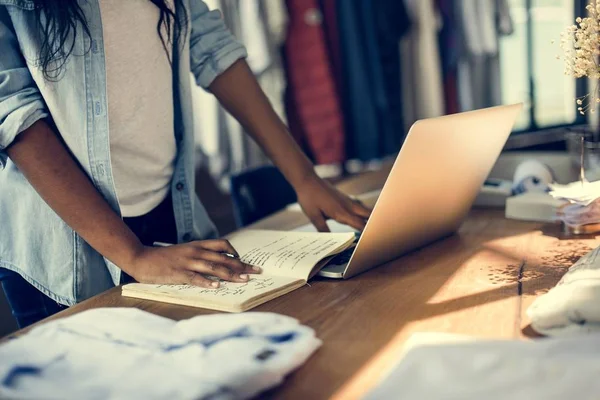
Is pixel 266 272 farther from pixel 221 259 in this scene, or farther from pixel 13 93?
pixel 13 93

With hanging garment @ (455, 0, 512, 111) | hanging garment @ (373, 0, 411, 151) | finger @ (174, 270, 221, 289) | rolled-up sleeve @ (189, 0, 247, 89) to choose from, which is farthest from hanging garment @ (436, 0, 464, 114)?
finger @ (174, 270, 221, 289)

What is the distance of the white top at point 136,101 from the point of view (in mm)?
1271

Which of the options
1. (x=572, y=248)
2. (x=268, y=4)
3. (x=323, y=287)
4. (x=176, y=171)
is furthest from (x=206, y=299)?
(x=268, y=4)

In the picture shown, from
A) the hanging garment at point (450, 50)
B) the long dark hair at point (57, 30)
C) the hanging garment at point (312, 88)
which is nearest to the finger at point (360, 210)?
the long dark hair at point (57, 30)

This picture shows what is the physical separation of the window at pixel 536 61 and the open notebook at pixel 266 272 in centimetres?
309

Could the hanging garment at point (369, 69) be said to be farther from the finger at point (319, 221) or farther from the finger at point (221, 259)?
the finger at point (221, 259)

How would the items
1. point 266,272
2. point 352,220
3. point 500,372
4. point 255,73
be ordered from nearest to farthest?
point 500,372
point 266,272
point 352,220
point 255,73

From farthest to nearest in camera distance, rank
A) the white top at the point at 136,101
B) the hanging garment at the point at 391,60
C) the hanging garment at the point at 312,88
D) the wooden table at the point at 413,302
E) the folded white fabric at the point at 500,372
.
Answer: the hanging garment at the point at 391,60, the hanging garment at the point at 312,88, the white top at the point at 136,101, the wooden table at the point at 413,302, the folded white fabric at the point at 500,372

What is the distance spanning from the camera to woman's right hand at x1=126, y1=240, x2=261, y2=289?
104 centimetres

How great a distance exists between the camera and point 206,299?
3.19ft

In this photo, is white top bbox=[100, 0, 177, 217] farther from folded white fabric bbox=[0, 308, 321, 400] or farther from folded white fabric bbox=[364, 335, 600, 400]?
folded white fabric bbox=[364, 335, 600, 400]

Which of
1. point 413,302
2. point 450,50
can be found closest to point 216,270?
point 413,302

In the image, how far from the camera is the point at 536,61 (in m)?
4.12

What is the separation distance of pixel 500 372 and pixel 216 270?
492 millimetres
